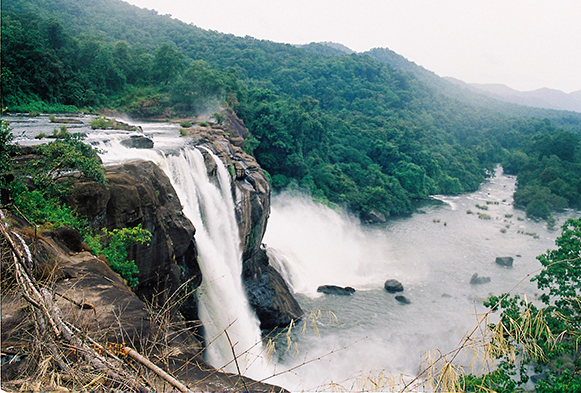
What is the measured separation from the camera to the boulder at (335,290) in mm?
18656

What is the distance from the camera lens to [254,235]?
15914 mm

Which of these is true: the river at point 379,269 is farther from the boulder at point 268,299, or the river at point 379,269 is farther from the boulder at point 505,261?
the boulder at point 268,299

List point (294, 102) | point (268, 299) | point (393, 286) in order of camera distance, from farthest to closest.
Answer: point (294, 102), point (393, 286), point (268, 299)

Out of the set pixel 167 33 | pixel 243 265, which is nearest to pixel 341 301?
pixel 243 265

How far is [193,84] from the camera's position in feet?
89.8

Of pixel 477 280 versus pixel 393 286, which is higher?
pixel 477 280

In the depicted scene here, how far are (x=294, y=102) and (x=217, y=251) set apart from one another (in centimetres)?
3500

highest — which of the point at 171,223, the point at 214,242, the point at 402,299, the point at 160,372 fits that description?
the point at 160,372

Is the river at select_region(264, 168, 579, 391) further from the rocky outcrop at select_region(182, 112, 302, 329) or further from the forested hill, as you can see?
the forested hill

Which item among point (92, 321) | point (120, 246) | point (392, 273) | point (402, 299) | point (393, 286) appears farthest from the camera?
point (392, 273)

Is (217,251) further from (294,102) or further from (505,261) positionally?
(294,102)

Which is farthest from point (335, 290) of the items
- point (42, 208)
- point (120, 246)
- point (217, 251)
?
point (42, 208)

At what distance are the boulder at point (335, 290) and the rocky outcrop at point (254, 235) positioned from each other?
2542mm

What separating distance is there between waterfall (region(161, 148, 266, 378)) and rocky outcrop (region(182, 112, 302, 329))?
464 millimetres
